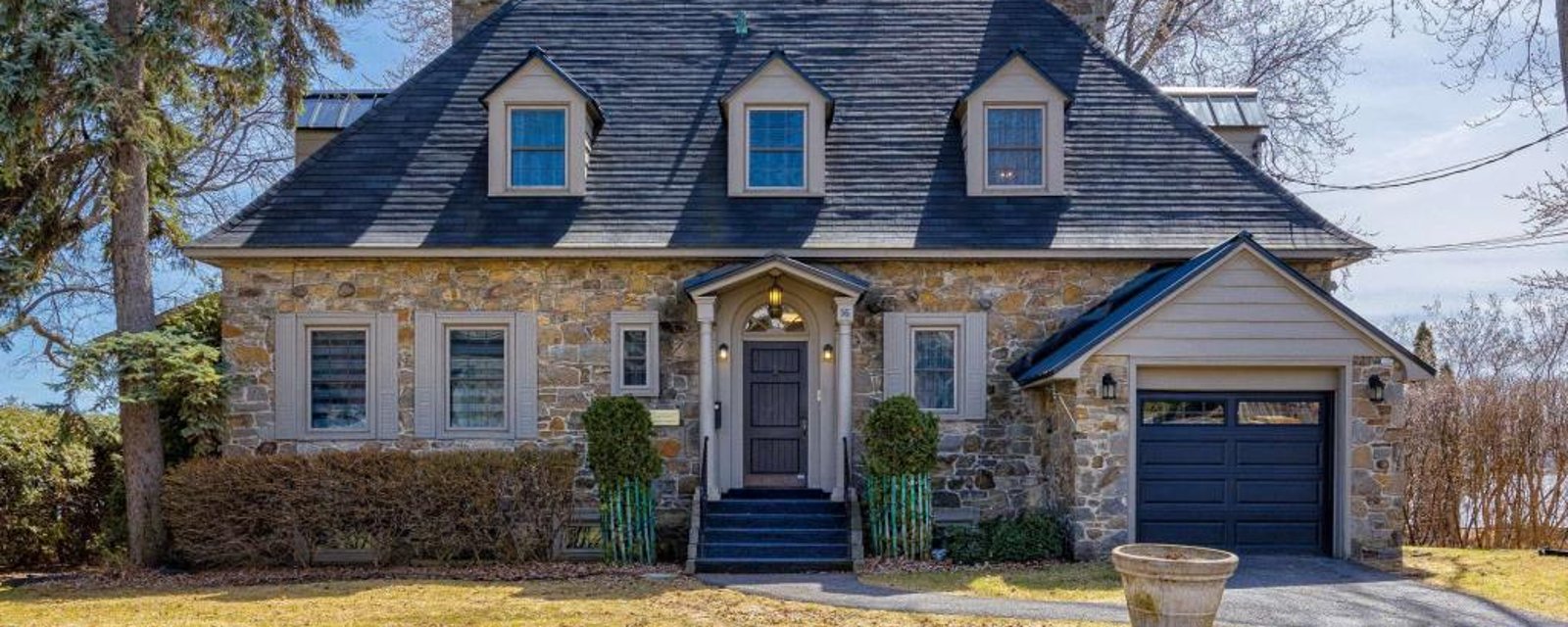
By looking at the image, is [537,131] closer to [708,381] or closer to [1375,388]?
[708,381]

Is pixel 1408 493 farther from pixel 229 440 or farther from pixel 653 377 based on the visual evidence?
pixel 229 440

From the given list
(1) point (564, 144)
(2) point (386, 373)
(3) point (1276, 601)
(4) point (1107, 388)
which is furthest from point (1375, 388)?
(2) point (386, 373)

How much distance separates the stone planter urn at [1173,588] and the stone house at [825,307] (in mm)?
4042

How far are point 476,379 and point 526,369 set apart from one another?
2.05ft

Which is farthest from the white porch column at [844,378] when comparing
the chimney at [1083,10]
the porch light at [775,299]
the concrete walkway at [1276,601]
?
the chimney at [1083,10]

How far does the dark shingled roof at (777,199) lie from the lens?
13391mm

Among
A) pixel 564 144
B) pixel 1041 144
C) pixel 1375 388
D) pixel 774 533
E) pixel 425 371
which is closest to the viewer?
pixel 1375 388

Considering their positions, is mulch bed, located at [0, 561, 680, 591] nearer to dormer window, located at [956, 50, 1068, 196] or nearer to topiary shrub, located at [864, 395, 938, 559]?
topiary shrub, located at [864, 395, 938, 559]

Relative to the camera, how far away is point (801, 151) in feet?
46.2

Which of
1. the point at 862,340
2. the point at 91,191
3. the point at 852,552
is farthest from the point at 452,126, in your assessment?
the point at 852,552

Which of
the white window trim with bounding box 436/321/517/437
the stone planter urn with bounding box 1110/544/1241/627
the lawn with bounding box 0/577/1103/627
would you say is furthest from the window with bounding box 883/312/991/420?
the stone planter urn with bounding box 1110/544/1241/627

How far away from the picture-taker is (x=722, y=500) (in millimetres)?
12984

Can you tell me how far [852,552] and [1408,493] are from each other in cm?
804

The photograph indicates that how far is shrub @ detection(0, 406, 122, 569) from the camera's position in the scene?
13312 mm
